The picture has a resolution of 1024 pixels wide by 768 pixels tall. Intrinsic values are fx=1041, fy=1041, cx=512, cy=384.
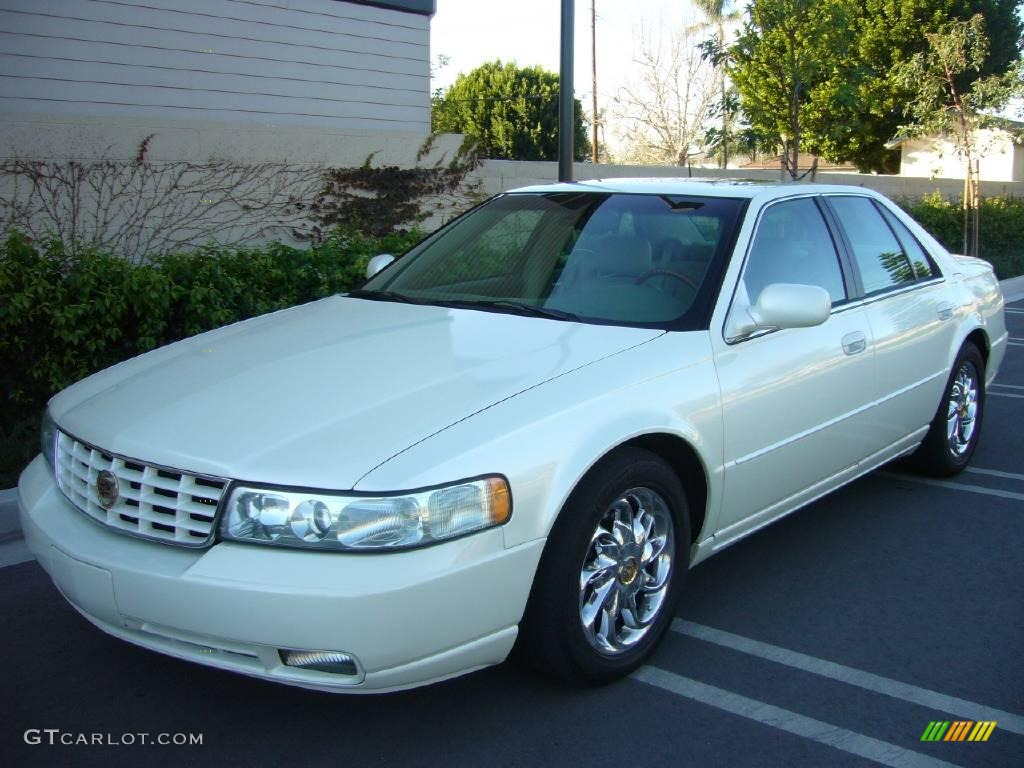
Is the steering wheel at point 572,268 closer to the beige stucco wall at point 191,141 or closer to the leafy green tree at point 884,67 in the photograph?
the beige stucco wall at point 191,141

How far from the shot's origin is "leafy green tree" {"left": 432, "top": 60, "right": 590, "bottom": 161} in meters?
35.8

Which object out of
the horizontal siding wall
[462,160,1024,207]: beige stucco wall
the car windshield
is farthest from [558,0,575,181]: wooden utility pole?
the car windshield

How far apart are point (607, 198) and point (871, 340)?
130 cm

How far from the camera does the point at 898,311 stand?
482 cm

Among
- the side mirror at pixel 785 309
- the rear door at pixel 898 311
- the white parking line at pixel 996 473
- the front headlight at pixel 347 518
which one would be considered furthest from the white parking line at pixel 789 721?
the white parking line at pixel 996 473

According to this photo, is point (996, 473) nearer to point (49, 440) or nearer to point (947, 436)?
point (947, 436)

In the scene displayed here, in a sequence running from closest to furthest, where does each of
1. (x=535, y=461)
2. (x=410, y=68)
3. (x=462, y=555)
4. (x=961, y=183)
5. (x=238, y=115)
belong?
1. (x=462, y=555)
2. (x=535, y=461)
3. (x=238, y=115)
4. (x=410, y=68)
5. (x=961, y=183)

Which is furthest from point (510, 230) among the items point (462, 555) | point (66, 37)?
point (66, 37)

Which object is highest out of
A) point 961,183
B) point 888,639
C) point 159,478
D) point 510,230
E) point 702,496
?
point 961,183

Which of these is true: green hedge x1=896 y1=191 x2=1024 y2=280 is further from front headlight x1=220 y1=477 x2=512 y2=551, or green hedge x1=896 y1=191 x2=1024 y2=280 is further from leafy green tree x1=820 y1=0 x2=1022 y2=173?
front headlight x1=220 y1=477 x2=512 y2=551

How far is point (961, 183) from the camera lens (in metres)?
21.5

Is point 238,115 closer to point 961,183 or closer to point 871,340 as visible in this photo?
point 871,340

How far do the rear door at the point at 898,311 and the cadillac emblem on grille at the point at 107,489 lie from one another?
3158mm

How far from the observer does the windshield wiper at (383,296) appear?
4.37m
